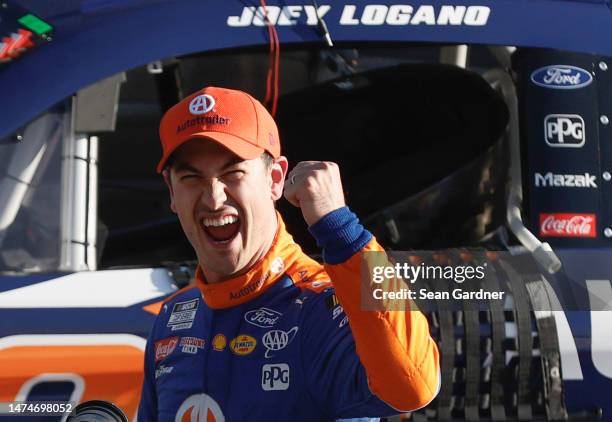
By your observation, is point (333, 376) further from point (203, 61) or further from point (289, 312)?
point (203, 61)

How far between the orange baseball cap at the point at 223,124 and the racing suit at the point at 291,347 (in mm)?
222

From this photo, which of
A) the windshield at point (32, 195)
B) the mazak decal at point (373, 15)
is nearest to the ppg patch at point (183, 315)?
the windshield at point (32, 195)

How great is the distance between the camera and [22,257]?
2.97 m

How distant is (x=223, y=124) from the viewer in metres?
2.07

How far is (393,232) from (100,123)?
38.3 inches

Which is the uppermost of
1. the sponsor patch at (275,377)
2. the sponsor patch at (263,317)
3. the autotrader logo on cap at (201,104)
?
the autotrader logo on cap at (201,104)

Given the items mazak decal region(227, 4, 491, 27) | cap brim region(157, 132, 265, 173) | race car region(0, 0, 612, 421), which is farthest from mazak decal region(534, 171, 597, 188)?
cap brim region(157, 132, 265, 173)

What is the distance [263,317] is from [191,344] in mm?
161

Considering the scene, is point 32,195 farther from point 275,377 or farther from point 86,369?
point 275,377

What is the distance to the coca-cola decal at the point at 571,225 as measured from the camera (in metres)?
3.02

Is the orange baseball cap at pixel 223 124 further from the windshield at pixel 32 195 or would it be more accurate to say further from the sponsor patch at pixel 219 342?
the windshield at pixel 32 195

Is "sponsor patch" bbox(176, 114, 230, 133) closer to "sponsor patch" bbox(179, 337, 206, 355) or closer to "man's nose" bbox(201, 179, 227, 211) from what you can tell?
"man's nose" bbox(201, 179, 227, 211)

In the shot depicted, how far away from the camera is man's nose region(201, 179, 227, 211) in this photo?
205 centimetres

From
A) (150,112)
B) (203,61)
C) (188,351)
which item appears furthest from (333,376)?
(150,112)
